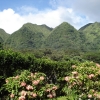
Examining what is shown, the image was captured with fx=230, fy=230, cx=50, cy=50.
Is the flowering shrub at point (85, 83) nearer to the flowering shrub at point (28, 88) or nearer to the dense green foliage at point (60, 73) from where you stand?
the dense green foliage at point (60, 73)

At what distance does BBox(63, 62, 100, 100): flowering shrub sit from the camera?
14578mm

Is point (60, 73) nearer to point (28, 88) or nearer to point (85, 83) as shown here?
point (85, 83)

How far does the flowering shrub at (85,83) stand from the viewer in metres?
14.6

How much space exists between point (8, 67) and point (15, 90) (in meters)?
7.85

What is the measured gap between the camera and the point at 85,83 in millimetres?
14883

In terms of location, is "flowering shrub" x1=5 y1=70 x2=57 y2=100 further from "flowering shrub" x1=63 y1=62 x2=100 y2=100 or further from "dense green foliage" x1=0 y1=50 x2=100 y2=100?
"flowering shrub" x1=63 y1=62 x2=100 y2=100

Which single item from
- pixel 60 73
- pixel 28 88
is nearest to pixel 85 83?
pixel 28 88

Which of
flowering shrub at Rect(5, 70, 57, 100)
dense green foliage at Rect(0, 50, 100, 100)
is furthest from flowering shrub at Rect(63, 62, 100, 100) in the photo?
flowering shrub at Rect(5, 70, 57, 100)

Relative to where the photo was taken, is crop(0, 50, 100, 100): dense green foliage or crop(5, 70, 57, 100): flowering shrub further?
crop(0, 50, 100, 100): dense green foliage

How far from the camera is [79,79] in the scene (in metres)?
14.6

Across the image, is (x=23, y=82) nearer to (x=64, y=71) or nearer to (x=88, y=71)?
(x=88, y=71)

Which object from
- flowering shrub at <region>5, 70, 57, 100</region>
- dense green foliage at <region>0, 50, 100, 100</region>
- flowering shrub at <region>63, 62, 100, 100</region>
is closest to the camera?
flowering shrub at <region>5, 70, 57, 100</region>

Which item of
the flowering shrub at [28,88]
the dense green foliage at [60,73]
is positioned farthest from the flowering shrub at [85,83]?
the flowering shrub at [28,88]

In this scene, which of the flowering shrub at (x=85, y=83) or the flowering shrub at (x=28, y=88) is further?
the flowering shrub at (x=85, y=83)
